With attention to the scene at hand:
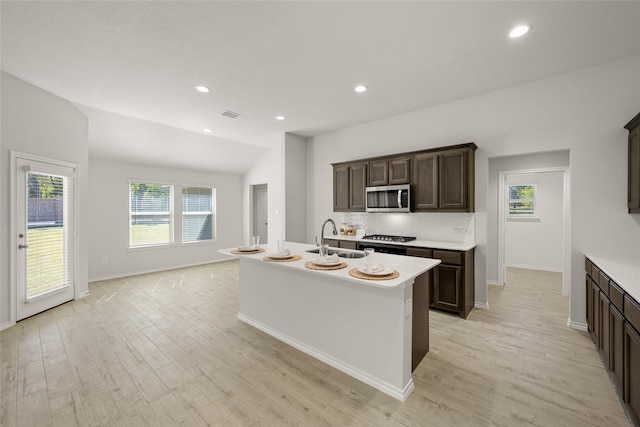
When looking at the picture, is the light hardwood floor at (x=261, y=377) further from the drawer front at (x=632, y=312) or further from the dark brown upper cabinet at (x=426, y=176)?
the dark brown upper cabinet at (x=426, y=176)

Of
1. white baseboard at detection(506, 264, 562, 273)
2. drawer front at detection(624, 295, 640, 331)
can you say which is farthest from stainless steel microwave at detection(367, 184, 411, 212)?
white baseboard at detection(506, 264, 562, 273)

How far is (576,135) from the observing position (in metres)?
3.09

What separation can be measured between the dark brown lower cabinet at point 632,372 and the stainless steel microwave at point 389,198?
8.32 feet

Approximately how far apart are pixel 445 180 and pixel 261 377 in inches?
129

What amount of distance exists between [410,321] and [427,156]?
2.58m

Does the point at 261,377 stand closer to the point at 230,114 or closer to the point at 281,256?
the point at 281,256

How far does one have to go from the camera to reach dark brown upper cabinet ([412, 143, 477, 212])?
3545 millimetres

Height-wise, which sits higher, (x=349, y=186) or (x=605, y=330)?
(x=349, y=186)

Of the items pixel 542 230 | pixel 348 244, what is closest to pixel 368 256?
pixel 348 244

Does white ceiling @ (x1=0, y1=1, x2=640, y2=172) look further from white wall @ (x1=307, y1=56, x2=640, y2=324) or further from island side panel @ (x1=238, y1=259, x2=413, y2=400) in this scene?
island side panel @ (x1=238, y1=259, x2=413, y2=400)

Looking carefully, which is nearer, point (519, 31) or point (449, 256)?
point (519, 31)

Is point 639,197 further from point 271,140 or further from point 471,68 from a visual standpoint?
point 271,140

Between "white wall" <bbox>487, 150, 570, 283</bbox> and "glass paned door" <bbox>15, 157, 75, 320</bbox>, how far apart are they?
628 centimetres

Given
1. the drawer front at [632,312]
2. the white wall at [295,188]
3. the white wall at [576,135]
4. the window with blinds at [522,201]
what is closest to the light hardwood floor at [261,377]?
the drawer front at [632,312]
